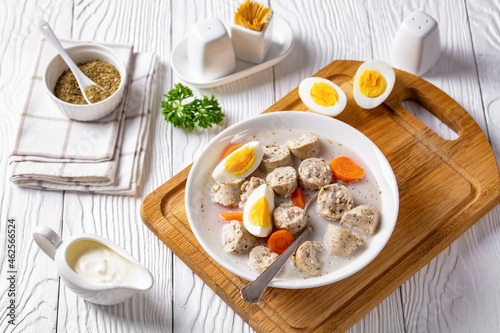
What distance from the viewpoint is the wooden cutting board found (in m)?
2.57

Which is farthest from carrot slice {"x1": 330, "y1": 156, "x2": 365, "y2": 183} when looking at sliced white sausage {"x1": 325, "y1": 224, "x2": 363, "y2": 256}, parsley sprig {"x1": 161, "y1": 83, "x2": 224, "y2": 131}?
parsley sprig {"x1": 161, "y1": 83, "x2": 224, "y2": 131}

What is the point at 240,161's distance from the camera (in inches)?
106

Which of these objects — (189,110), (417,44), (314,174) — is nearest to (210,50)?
(189,110)

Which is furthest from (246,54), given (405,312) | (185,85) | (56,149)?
(405,312)

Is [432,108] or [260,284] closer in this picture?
[260,284]

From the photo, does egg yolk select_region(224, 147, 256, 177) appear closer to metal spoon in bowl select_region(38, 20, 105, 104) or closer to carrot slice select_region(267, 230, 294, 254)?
carrot slice select_region(267, 230, 294, 254)

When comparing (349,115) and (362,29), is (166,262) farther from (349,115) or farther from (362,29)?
(362,29)

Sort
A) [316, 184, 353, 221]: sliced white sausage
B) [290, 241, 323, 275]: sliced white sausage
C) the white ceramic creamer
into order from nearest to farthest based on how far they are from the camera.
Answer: the white ceramic creamer
[290, 241, 323, 275]: sliced white sausage
[316, 184, 353, 221]: sliced white sausage

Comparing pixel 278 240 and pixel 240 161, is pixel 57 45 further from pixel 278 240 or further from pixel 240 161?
pixel 278 240

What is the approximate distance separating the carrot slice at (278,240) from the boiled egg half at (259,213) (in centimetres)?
3

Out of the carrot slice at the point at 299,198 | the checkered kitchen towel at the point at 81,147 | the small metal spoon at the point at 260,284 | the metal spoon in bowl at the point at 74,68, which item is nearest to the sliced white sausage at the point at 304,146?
the carrot slice at the point at 299,198

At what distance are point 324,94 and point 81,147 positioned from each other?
1270mm

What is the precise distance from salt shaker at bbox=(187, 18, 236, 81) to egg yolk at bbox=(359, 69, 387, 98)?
70 centimetres

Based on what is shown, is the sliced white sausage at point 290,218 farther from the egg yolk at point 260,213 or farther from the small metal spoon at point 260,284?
the small metal spoon at point 260,284
